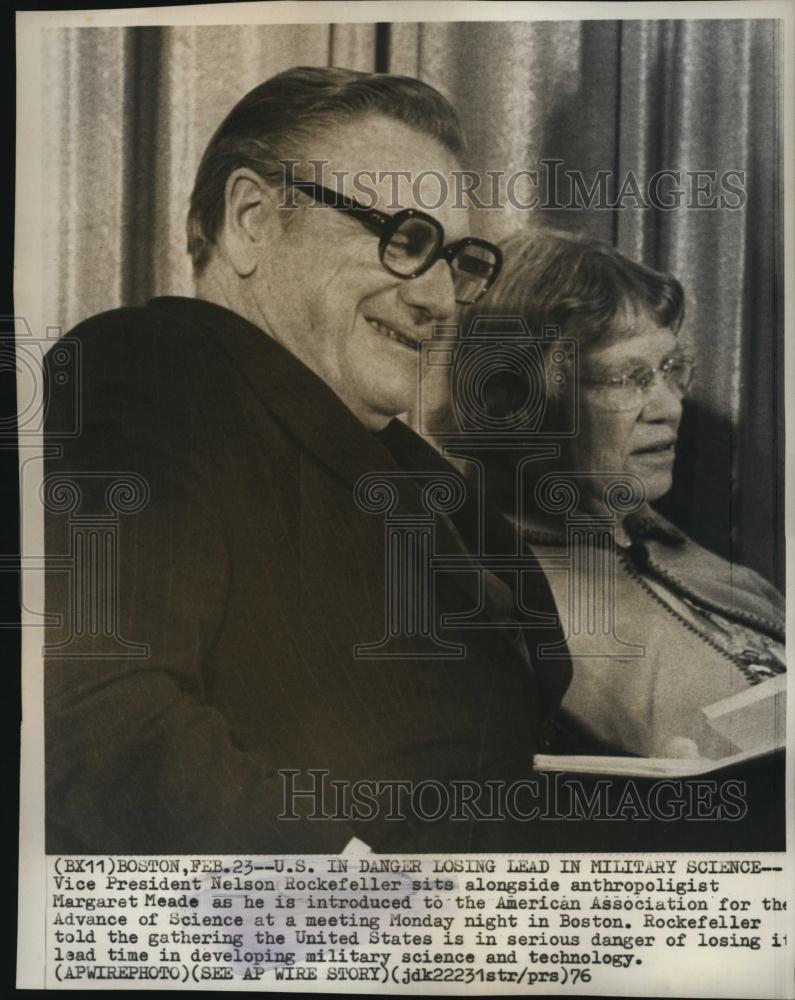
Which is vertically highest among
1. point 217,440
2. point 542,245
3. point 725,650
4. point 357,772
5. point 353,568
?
point 542,245

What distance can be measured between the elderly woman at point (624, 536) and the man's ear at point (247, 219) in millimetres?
549

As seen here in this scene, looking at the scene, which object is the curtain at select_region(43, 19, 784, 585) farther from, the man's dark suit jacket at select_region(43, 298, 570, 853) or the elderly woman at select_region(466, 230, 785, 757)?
the man's dark suit jacket at select_region(43, 298, 570, 853)

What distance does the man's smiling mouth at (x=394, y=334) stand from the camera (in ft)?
7.36

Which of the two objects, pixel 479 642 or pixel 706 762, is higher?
pixel 479 642

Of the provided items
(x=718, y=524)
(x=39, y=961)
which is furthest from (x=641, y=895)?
(x=39, y=961)

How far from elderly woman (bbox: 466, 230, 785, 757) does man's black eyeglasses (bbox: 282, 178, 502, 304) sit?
5cm

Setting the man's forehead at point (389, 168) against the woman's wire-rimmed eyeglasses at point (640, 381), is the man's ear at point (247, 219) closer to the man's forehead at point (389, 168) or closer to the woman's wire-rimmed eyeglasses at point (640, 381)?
the man's forehead at point (389, 168)

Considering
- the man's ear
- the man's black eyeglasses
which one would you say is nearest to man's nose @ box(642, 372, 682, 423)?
the man's black eyeglasses

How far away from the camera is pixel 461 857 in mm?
2225

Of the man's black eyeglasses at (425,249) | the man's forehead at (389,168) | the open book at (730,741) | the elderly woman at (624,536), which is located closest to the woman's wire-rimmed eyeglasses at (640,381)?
the elderly woman at (624,536)

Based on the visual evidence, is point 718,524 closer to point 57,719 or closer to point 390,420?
point 390,420

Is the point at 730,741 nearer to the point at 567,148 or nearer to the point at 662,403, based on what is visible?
the point at 662,403

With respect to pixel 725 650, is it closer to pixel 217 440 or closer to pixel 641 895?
pixel 641 895

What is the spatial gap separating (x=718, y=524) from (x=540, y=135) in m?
1.01
